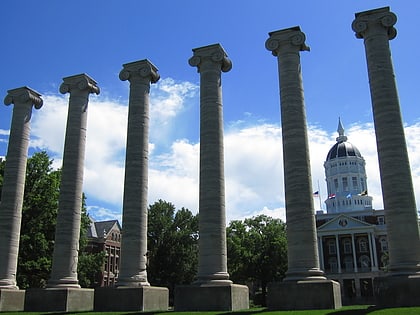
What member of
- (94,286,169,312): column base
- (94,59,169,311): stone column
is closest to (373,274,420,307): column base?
(94,286,169,312): column base

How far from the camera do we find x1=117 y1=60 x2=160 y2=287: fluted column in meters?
39.2

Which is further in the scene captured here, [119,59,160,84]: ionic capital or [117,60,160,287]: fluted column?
[119,59,160,84]: ionic capital

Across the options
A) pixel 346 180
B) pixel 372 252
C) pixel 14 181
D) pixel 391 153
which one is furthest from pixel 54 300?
pixel 346 180

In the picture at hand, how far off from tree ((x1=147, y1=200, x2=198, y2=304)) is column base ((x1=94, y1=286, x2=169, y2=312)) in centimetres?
5998

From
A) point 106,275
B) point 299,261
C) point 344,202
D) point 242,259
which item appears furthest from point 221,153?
point 344,202

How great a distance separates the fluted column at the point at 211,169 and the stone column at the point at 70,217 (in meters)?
11.8

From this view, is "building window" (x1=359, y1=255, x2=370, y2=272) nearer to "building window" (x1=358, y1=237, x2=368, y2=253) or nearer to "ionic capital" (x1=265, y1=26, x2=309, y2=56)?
"building window" (x1=358, y1=237, x2=368, y2=253)

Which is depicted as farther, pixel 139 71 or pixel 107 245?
pixel 107 245

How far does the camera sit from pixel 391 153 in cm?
3316

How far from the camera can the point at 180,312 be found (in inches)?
1292

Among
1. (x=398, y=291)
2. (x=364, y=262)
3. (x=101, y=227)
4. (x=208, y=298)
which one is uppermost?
(x=101, y=227)

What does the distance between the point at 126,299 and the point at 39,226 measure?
2574 cm

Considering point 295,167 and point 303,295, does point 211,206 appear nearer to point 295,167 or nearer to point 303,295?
point 295,167

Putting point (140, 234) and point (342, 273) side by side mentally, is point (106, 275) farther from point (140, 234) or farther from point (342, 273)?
point (140, 234)
